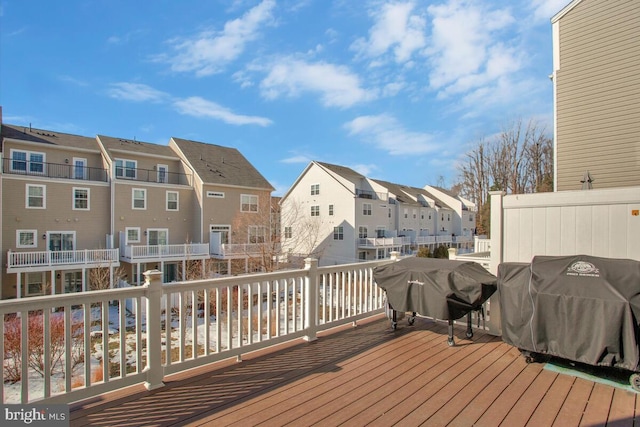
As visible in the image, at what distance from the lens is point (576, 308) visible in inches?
109

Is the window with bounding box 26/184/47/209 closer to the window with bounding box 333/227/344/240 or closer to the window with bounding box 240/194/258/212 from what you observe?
the window with bounding box 240/194/258/212

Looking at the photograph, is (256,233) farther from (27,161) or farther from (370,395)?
(370,395)

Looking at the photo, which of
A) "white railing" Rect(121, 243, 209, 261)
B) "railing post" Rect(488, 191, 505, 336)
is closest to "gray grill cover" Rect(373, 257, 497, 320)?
"railing post" Rect(488, 191, 505, 336)

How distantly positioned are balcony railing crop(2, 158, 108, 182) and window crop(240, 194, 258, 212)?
7.64 metres

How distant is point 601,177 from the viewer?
258 inches

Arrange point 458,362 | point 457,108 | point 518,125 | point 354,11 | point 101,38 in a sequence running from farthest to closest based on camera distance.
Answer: point 518,125
point 457,108
point 101,38
point 354,11
point 458,362

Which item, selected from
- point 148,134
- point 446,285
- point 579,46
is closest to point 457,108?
point 579,46

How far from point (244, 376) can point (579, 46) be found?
893 centimetres

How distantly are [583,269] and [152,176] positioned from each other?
2085 centimetres

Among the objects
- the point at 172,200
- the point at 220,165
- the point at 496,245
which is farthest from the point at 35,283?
the point at 496,245

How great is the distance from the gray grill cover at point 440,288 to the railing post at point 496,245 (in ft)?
1.41

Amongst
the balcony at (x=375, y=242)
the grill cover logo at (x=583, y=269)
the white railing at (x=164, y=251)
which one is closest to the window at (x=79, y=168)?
the white railing at (x=164, y=251)

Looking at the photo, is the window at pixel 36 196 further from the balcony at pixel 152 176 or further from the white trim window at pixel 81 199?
the balcony at pixel 152 176

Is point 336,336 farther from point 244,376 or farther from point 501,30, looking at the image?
point 501,30
